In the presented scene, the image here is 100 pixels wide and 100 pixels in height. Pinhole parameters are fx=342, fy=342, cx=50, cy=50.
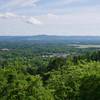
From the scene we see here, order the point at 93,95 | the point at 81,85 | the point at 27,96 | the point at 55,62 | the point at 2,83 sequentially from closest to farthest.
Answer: the point at 27,96
the point at 93,95
the point at 81,85
the point at 2,83
the point at 55,62

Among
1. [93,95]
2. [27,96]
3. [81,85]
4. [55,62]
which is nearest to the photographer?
[27,96]

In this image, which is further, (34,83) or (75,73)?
(75,73)

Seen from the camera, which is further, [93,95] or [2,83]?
[2,83]

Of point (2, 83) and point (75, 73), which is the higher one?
point (75, 73)

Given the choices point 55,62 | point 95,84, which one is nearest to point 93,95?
point 95,84

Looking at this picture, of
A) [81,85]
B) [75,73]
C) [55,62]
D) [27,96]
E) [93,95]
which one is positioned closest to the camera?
[27,96]

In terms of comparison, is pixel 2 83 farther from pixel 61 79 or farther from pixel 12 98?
pixel 12 98

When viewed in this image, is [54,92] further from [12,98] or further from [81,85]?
[12,98]

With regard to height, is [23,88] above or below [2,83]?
above

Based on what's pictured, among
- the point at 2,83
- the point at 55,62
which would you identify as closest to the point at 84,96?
the point at 2,83
